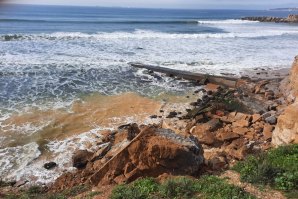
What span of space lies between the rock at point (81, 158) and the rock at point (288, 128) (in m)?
5.58

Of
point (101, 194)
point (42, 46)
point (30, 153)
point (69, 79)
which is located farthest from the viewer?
point (42, 46)

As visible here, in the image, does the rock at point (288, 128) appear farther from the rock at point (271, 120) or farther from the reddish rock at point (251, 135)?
the rock at point (271, 120)

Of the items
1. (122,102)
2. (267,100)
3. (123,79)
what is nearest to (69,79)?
(123,79)

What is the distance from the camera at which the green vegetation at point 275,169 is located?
22.2 feet

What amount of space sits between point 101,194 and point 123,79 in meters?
12.6

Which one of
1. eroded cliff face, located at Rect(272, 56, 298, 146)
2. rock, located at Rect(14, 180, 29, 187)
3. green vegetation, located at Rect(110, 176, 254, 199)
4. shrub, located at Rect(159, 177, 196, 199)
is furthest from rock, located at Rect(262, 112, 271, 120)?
rock, located at Rect(14, 180, 29, 187)

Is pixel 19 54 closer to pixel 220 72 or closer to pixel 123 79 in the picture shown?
pixel 123 79

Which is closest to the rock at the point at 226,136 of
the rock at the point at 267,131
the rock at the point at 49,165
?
the rock at the point at 267,131

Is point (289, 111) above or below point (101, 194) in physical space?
above

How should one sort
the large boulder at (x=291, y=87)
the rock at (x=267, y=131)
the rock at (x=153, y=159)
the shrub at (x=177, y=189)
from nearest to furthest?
the shrub at (x=177, y=189) → the rock at (x=153, y=159) → the rock at (x=267, y=131) → the large boulder at (x=291, y=87)

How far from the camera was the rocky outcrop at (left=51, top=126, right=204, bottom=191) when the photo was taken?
818 centimetres

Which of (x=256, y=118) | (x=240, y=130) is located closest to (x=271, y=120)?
(x=256, y=118)

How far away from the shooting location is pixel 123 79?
19.5m

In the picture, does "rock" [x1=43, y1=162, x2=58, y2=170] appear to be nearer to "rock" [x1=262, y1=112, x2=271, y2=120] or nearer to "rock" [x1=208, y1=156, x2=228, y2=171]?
"rock" [x1=208, y1=156, x2=228, y2=171]
